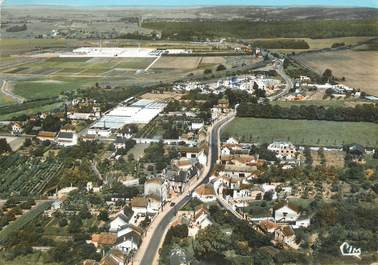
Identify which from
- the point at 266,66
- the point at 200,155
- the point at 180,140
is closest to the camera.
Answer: the point at 200,155

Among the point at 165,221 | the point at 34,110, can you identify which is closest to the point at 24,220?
the point at 165,221

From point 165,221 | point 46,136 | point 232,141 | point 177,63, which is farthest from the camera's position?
point 177,63

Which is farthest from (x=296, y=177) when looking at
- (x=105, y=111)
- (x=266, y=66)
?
(x=266, y=66)

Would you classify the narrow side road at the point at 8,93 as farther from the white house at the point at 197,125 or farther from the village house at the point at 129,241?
the village house at the point at 129,241

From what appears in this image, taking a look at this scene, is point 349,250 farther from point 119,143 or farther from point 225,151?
point 119,143

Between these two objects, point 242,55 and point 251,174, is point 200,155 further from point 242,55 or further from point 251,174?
point 242,55

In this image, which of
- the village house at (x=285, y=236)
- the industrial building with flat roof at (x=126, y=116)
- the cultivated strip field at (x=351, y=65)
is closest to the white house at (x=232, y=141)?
the industrial building with flat roof at (x=126, y=116)

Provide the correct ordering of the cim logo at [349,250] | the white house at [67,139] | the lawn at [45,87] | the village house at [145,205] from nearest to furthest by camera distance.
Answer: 1. the cim logo at [349,250]
2. the village house at [145,205]
3. the white house at [67,139]
4. the lawn at [45,87]
